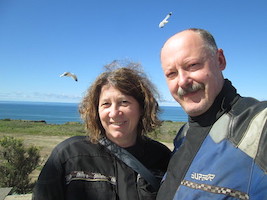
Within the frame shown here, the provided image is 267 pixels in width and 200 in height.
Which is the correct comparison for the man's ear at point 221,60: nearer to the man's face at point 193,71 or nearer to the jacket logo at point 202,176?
the man's face at point 193,71

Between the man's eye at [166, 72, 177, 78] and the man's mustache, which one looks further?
the man's eye at [166, 72, 177, 78]

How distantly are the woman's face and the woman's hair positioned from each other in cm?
6

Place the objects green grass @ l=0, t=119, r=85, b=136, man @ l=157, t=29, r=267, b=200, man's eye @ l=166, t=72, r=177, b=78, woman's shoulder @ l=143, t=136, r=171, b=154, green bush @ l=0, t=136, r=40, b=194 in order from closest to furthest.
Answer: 1. man @ l=157, t=29, r=267, b=200
2. man's eye @ l=166, t=72, r=177, b=78
3. woman's shoulder @ l=143, t=136, r=171, b=154
4. green bush @ l=0, t=136, r=40, b=194
5. green grass @ l=0, t=119, r=85, b=136

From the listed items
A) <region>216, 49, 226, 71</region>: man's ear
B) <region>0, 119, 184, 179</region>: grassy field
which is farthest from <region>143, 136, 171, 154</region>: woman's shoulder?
<region>216, 49, 226, 71</region>: man's ear

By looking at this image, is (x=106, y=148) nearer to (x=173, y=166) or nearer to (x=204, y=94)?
(x=173, y=166)

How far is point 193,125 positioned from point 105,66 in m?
1.08

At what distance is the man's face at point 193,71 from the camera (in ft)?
5.97

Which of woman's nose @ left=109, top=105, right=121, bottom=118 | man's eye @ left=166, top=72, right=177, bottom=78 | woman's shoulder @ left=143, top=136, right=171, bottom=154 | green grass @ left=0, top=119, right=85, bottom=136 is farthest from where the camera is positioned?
green grass @ left=0, top=119, right=85, bottom=136

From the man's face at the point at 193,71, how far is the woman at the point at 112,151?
0.55m

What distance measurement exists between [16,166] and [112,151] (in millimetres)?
5944

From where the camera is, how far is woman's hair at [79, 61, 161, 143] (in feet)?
7.64

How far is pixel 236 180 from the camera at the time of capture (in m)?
1.39

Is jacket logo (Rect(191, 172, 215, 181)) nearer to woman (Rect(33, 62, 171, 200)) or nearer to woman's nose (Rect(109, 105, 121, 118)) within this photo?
woman (Rect(33, 62, 171, 200))

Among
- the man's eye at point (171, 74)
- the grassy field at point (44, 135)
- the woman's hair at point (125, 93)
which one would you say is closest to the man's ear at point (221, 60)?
the man's eye at point (171, 74)
